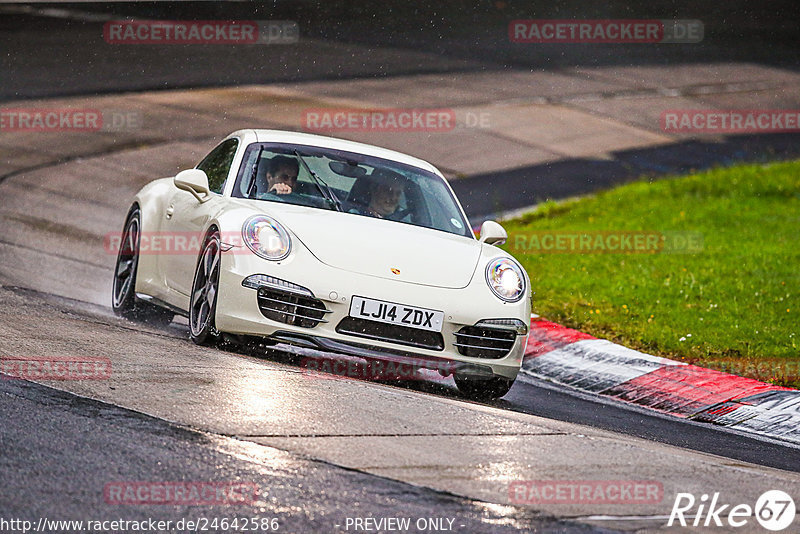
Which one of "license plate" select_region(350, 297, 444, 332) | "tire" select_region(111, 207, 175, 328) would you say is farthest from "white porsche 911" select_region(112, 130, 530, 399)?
"tire" select_region(111, 207, 175, 328)

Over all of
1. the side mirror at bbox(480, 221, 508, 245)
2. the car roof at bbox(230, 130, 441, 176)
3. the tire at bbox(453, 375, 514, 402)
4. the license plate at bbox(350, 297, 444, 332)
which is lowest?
the tire at bbox(453, 375, 514, 402)

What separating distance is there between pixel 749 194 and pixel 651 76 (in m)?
9.03

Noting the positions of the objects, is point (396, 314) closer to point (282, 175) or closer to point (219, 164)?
point (282, 175)

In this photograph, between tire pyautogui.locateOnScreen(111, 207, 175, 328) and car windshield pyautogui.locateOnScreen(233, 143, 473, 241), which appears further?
tire pyautogui.locateOnScreen(111, 207, 175, 328)

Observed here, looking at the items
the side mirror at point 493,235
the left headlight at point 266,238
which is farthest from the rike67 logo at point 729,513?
the side mirror at point 493,235

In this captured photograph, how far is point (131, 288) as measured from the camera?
8.90 meters

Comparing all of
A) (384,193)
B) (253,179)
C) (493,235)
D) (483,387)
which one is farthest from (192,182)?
(483,387)

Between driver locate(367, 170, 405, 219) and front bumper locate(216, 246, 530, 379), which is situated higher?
driver locate(367, 170, 405, 219)

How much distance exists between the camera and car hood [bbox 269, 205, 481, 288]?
709 centimetres

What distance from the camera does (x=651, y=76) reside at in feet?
77.4

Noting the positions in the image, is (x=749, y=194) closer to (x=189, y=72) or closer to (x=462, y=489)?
(x=189, y=72)

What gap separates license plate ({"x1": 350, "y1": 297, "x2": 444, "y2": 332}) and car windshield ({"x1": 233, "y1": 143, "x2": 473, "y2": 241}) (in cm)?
109

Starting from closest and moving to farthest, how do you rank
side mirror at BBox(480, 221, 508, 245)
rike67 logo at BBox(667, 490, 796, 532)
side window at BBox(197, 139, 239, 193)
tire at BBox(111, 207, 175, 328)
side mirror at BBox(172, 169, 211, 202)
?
1. rike67 logo at BBox(667, 490, 796, 532)
2. side mirror at BBox(172, 169, 211, 202)
3. side mirror at BBox(480, 221, 508, 245)
4. side window at BBox(197, 139, 239, 193)
5. tire at BBox(111, 207, 175, 328)

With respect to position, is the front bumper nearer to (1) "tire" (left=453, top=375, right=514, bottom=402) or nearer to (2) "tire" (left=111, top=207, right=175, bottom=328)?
(1) "tire" (left=453, top=375, right=514, bottom=402)
